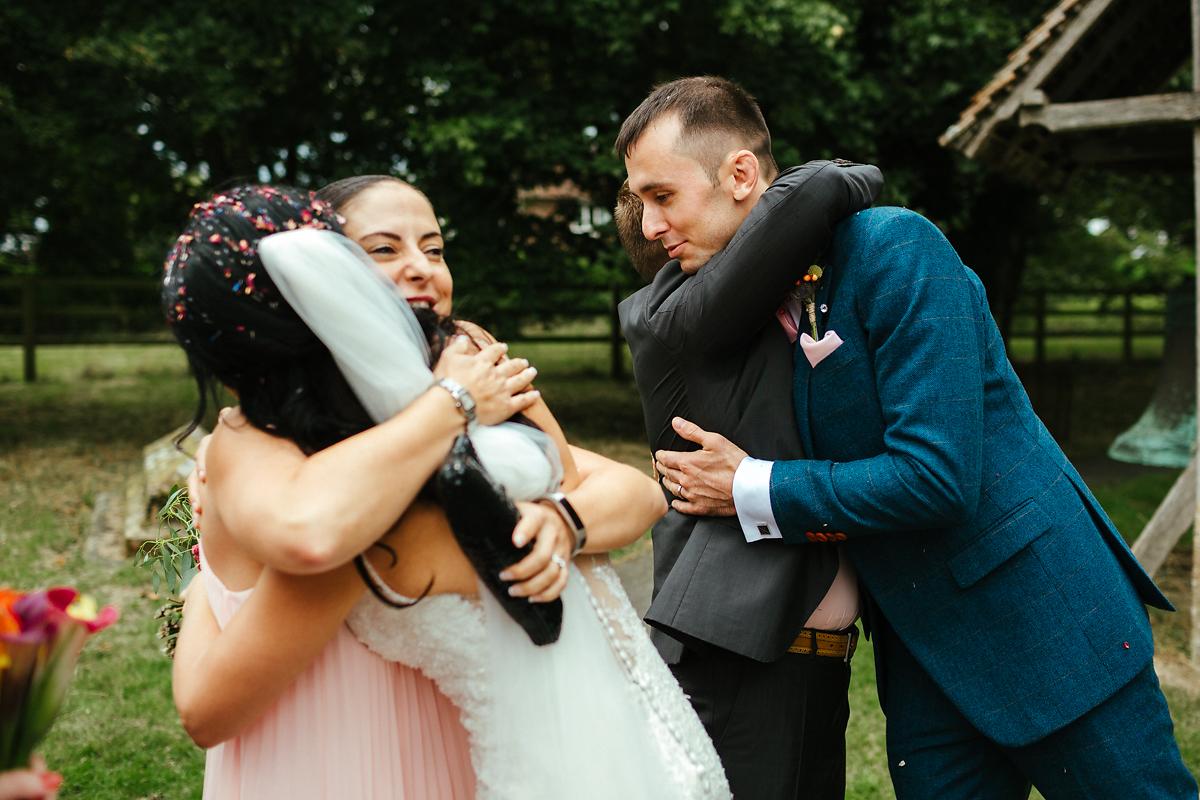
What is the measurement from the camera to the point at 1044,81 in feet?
22.1

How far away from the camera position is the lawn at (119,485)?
477 centimetres

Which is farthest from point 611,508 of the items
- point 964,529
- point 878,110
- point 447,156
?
point 878,110

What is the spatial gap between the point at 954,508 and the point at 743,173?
2.80 feet

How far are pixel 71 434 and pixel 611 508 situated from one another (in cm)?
1320

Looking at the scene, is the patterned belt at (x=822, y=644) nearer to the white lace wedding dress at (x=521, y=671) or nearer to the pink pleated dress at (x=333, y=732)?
the white lace wedding dress at (x=521, y=671)

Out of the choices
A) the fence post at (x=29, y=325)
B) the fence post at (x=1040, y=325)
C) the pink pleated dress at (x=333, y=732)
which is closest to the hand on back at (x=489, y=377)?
the pink pleated dress at (x=333, y=732)

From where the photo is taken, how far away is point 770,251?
7.04ft

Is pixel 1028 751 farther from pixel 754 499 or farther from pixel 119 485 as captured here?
pixel 119 485

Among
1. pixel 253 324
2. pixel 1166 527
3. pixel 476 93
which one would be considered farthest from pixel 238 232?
pixel 476 93

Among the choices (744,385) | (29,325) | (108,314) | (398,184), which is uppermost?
(398,184)

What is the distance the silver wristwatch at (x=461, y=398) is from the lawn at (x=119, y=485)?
352 cm

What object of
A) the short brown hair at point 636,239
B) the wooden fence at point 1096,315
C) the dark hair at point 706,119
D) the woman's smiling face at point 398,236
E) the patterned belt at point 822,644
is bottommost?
the wooden fence at point 1096,315

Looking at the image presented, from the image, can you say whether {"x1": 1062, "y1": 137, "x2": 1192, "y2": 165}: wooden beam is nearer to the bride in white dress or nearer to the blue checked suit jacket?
the blue checked suit jacket

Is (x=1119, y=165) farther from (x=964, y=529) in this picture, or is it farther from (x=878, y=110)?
(x=964, y=529)
